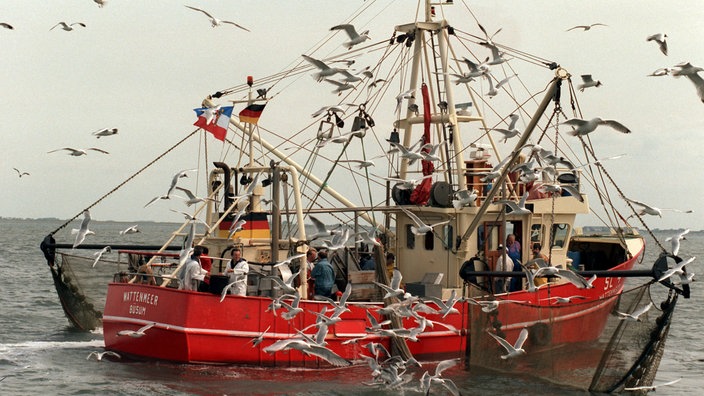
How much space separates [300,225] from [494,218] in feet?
12.7

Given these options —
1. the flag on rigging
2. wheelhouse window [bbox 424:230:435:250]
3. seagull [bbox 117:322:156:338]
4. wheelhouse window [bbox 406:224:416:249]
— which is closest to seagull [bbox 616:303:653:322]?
wheelhouse window [bbox 424:230:435:250]

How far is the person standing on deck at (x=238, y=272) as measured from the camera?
17.1 metres

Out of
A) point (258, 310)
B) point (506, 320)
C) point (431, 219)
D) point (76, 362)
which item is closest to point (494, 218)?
point (431, 219)

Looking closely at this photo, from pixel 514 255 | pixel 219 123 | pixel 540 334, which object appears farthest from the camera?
pixel 219 123

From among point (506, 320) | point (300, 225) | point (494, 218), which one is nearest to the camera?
point (506, 320)

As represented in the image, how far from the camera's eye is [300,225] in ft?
61.8

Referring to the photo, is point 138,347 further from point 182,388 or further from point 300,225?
point 300,225

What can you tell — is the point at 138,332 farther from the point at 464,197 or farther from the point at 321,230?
the point at 464,197

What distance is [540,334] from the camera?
56.7 feet

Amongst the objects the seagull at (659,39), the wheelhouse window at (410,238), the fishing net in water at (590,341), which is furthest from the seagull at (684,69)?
the wheelhouse window at (410,238)

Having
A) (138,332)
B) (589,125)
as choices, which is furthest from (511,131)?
(138,332)

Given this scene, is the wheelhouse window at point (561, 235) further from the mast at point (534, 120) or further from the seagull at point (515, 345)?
the seagull at point (515, 345)

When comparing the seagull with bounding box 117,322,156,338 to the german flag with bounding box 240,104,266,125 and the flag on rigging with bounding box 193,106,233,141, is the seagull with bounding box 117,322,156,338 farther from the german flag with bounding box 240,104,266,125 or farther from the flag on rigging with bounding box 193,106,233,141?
the german flag with bounding box 240,104,266,125

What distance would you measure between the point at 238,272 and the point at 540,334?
5035 mm
